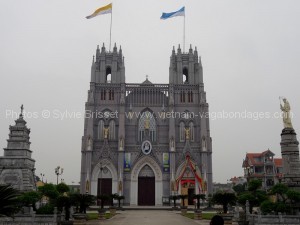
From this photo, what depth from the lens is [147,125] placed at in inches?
2480

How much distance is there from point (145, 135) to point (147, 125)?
1.90 metres

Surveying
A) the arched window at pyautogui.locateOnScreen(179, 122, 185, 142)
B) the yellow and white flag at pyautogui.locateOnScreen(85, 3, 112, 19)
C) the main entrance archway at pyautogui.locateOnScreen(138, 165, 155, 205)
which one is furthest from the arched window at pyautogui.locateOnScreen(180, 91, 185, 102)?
the yellow and white flag at pyautogui.locateOnScreen(85, 3, 112, 19)

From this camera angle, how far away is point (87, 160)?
60094 millimetres

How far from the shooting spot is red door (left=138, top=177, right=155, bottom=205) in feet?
199

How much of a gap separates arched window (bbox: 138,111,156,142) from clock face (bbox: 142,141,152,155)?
146 centimetres

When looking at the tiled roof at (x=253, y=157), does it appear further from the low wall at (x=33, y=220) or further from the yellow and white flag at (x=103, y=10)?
the low wall at (x=33, y=220)

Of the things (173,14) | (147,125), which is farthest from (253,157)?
(173,14)

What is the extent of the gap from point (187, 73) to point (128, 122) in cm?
1548

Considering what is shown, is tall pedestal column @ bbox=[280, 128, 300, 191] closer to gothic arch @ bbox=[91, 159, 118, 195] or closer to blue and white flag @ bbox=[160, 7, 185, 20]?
blue and white flag @ bbox=[160, 7, 185, 20]

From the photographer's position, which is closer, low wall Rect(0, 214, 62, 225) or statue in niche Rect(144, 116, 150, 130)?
low wall Rect(0, 214, 62, 225)

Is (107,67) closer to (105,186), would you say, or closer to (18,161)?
(105,186)

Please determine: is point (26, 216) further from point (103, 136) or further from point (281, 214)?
point (103, 136)

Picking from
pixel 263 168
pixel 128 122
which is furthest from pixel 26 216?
pixel 263 168

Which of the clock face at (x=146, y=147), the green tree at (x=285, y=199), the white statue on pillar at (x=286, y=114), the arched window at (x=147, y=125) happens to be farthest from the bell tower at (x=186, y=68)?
the green tree at (x=285, y=199)
